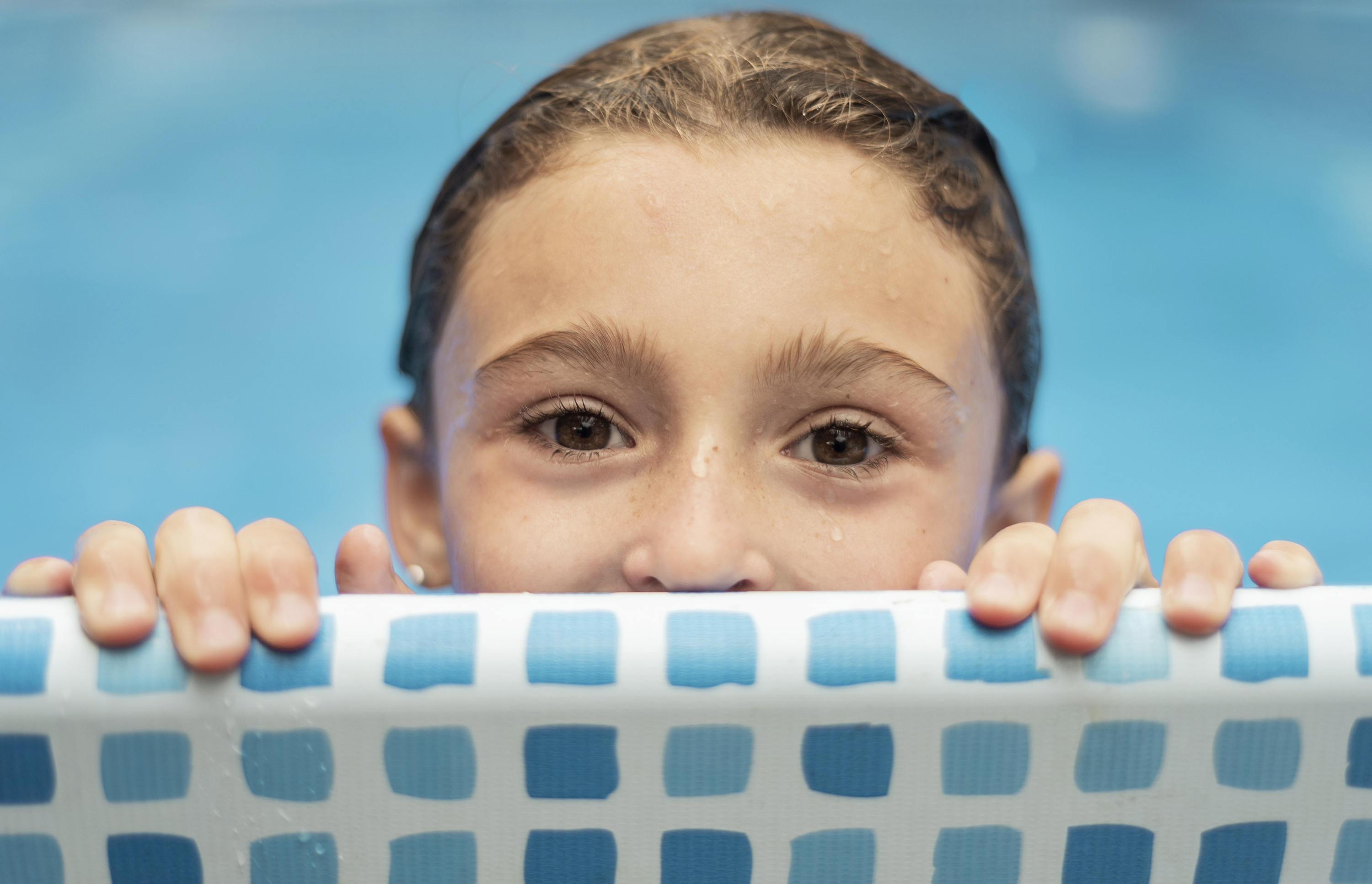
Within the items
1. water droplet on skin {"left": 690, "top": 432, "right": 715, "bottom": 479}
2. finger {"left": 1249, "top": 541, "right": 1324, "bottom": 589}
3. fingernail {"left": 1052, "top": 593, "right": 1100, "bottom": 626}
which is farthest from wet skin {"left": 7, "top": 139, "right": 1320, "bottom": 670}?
fingernail {"left": 1052, "top": 593, "right": 1100, "bottom": 626}

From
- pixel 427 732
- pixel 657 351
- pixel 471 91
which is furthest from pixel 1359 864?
pixel 471 91

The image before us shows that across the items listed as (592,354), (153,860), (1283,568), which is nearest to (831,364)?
(592,354)

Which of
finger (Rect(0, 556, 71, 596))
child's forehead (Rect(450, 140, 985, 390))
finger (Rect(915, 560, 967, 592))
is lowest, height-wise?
finger (Rect(0, 556, 71, 596))

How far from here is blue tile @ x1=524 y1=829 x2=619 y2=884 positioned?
19.2 inches

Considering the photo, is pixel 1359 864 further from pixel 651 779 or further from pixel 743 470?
pixel 743 470

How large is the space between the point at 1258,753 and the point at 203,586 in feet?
1.53

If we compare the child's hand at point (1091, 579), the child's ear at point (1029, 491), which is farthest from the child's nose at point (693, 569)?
the child's ear at point (1029, 491)

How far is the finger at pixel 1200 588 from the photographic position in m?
0.48

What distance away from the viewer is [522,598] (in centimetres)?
48

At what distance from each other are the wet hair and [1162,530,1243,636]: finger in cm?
54

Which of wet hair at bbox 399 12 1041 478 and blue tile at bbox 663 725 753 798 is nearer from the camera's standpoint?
blue tile at bbox 663 725 753 798

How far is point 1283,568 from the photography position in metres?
0.59

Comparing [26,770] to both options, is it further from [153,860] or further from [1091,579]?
[1091,579]

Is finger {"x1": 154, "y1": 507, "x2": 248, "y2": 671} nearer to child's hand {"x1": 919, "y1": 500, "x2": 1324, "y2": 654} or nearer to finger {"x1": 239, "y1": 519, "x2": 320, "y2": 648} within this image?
finger {"x1": 239, "y1": 519, "x2": 320, "y2": 648}
